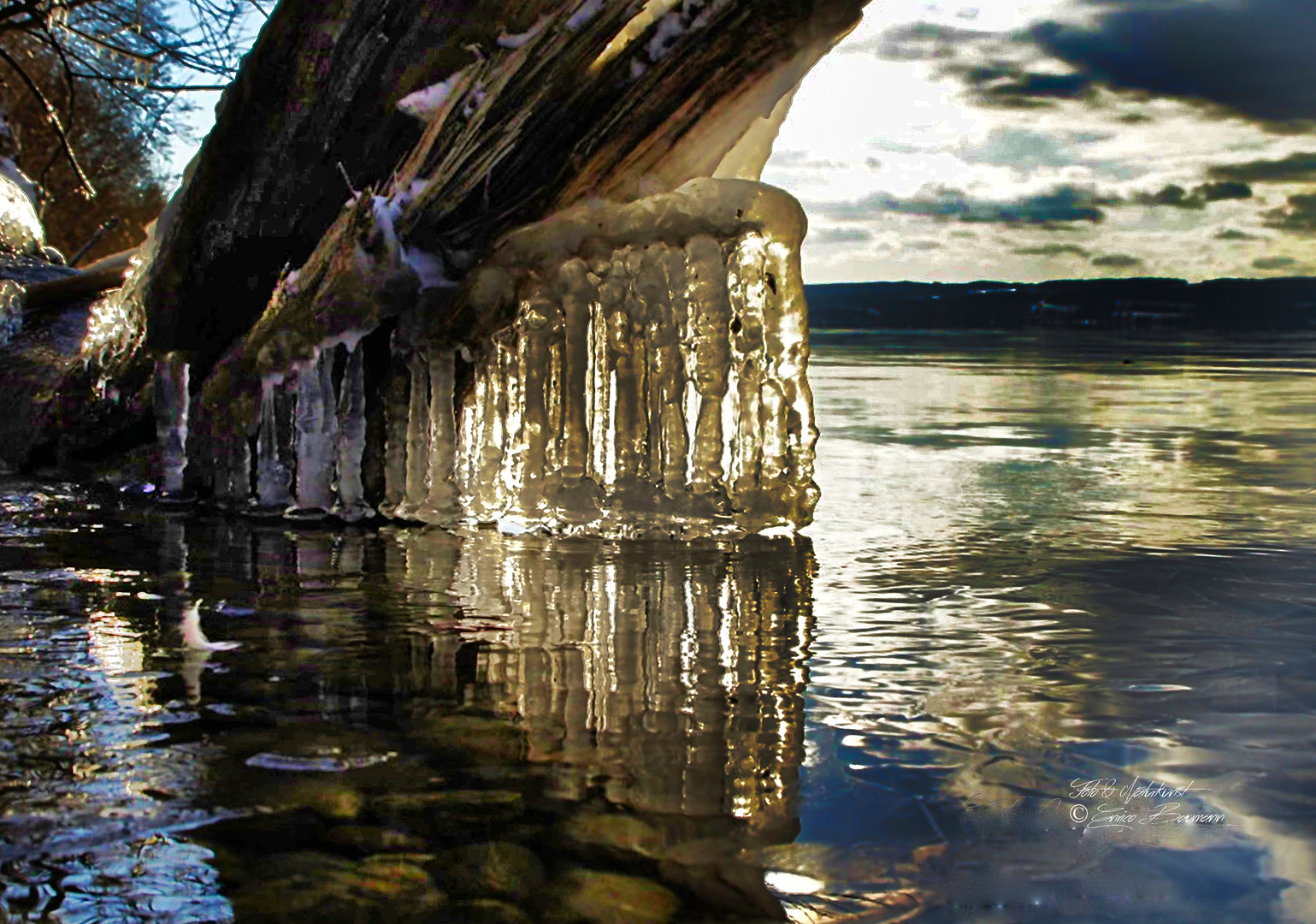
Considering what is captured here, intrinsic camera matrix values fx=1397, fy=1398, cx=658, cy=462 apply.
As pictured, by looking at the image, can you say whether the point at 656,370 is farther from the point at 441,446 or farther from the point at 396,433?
the point at 396,433

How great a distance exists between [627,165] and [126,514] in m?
2.20

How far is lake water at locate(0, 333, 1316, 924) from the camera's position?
1658 mm

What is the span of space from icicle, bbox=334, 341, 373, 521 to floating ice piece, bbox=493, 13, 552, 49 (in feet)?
3.64

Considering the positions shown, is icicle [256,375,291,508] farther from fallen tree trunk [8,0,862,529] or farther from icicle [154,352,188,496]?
icicle [154,352,188,496]

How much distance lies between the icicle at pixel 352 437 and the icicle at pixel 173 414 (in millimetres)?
920

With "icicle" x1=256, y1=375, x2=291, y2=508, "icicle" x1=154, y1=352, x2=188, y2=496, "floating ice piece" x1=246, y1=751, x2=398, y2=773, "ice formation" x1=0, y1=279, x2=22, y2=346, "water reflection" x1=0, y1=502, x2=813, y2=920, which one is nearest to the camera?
"water reflection" x1=0, y1=502, x2=813, y2=920

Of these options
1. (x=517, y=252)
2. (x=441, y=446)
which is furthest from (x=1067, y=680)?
(x=441, y=446)

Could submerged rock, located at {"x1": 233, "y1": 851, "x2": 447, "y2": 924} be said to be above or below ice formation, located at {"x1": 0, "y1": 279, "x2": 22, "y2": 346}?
below

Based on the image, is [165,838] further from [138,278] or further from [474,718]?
[138,278]

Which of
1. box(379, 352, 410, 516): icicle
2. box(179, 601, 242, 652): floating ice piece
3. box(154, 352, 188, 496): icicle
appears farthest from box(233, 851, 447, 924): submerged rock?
box(154, 352, 188, 496): icicle

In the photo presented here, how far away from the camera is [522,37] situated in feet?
14.6

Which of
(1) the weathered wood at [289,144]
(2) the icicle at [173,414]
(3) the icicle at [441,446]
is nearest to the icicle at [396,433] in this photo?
(3) the icicle at [441,446]

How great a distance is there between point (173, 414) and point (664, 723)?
3.80 meters

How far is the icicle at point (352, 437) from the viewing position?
476cm
